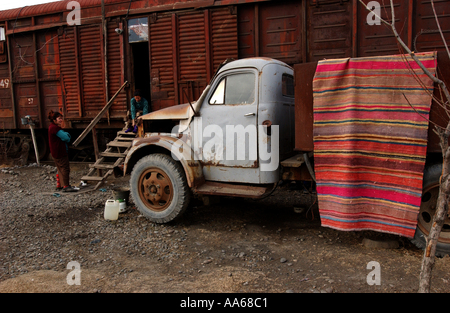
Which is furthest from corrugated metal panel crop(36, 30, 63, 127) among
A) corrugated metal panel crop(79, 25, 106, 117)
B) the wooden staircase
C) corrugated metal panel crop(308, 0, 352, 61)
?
corrugated metal panel crop(308, 0, 352, 61)

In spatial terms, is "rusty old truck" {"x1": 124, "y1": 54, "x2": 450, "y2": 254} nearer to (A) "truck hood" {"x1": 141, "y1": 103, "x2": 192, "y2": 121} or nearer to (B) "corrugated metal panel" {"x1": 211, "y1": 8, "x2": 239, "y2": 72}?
(A) "truck hood" {"x1": 141, "y1": 103, "x2": 192, "y2": 121}

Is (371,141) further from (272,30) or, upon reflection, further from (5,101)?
(5,101)

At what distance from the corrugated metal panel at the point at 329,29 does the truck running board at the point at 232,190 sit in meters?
4.08

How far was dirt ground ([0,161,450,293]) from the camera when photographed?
299 cm

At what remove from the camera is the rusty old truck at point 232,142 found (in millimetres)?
4004

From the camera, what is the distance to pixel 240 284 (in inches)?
118

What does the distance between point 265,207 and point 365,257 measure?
2.22 metres

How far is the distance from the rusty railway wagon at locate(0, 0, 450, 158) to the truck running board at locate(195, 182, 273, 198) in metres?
3.91

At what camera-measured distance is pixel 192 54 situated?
782 centimetres

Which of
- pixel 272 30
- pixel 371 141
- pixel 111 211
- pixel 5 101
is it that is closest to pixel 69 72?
pixel 5 101

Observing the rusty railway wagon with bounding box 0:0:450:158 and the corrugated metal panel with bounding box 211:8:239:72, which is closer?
the rusty railway wagon with bounding box 0:0:450:158

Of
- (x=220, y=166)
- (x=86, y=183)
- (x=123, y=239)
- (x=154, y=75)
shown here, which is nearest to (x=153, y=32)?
(x=154, y=75)

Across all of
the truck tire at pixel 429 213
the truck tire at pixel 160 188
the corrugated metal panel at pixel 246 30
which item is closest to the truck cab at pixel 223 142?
the truck tire at pixel 160 188

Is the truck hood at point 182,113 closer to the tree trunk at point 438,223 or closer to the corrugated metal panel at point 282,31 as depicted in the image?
the tree trunk at point 438,223
